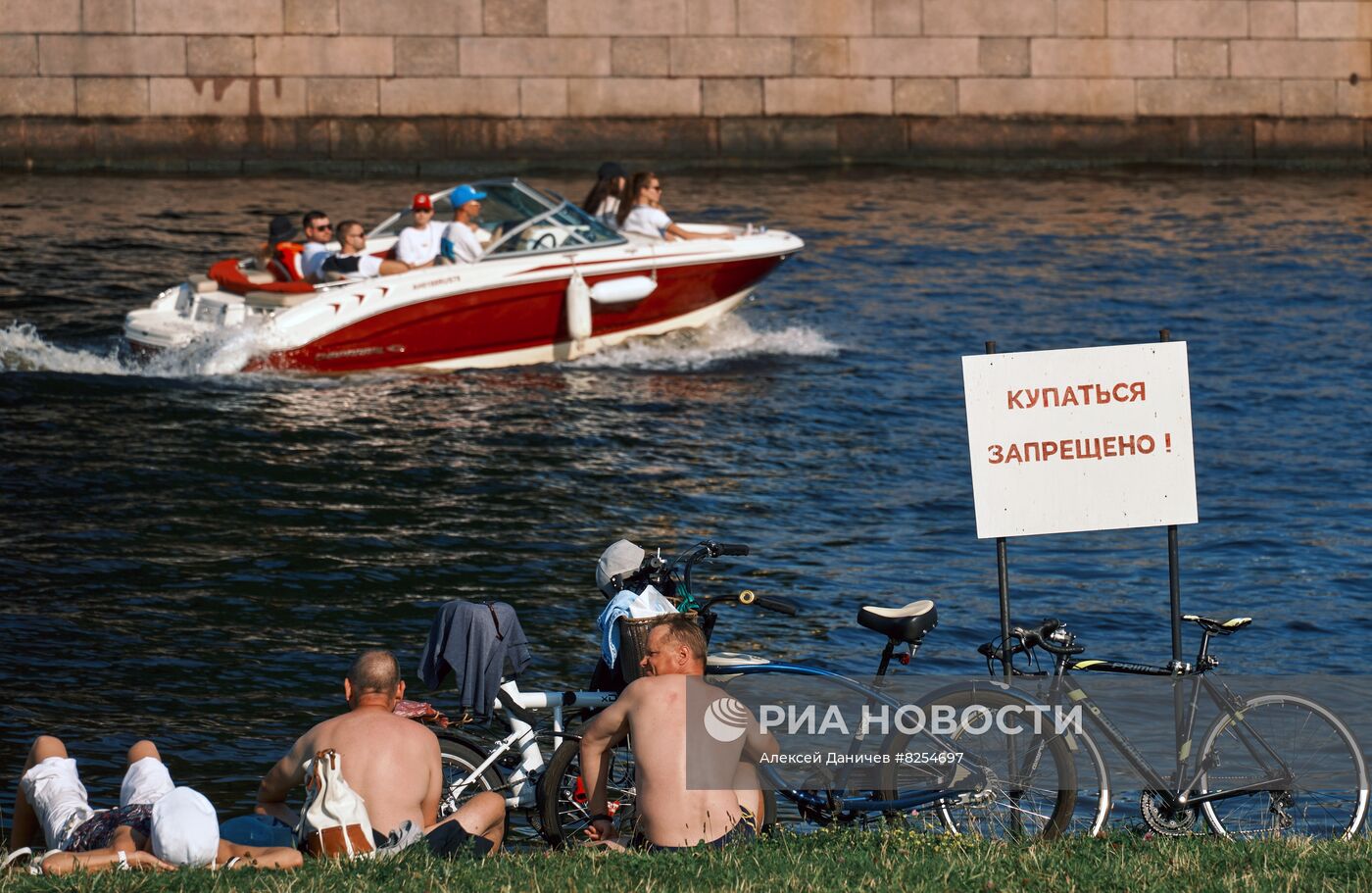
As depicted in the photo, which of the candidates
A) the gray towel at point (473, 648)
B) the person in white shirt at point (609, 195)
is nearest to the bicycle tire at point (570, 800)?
the gray towel at point (473, 648)

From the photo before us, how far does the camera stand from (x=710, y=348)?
1872cm

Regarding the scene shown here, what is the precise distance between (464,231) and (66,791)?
413 inches

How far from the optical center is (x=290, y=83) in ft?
96.7

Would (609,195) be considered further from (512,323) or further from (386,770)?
(386,770)

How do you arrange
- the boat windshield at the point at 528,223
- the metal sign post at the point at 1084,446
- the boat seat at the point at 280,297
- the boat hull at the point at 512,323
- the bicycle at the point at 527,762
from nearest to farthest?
the bicycle at the point at 527,762 → the metal sign post at the point at 1084,446 → the boat seat at the point at 280,297 → the boat hull at the point at 512,323 → the boat windshield at the point at 528,223

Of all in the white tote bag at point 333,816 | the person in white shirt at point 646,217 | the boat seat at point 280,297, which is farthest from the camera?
the person in white shirt at point 646,217

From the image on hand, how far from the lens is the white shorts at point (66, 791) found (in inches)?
256

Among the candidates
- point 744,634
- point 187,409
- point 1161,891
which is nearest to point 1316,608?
point 744,634

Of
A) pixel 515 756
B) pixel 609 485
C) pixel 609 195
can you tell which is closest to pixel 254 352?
pixel 609 195

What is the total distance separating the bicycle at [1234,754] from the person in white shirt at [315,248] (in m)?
10.3

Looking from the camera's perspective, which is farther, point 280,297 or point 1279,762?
point 280,297

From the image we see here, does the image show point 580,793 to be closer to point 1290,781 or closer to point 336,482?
point 1290,781

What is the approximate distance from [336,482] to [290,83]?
16855 millimetres

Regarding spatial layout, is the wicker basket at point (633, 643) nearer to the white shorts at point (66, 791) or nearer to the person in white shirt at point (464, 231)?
the white shorts at point (66, 791)
